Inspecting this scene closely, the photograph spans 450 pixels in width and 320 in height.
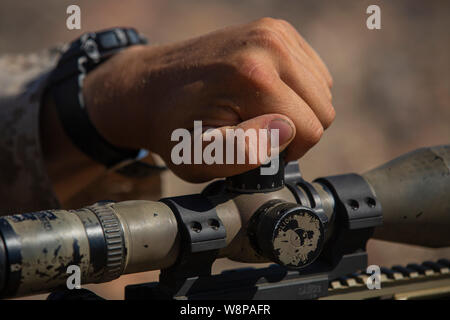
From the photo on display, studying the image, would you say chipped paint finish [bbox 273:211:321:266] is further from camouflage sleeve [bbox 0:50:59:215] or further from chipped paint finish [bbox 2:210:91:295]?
camouflage sleeve [bbox 0:50:59:215]

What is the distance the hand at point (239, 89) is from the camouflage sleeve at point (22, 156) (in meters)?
0.47

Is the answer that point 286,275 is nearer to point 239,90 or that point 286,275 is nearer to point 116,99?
point 239,90

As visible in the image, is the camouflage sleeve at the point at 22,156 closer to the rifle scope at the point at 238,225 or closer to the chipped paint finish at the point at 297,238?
the rifle scope at the point at 238,225

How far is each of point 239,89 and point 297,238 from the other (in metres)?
0.29

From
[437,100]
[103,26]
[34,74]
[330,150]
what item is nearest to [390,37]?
[437,100]

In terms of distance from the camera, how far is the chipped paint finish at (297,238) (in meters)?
1.01

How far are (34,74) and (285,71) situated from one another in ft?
3.44

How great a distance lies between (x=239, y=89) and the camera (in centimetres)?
115

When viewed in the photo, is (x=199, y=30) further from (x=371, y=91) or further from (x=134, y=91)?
(x=134, y=91)

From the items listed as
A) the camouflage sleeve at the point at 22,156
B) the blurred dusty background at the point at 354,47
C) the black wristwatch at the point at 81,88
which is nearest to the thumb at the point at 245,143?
the black wristwatch at the point at 81,88

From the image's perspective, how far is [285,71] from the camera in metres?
1.17

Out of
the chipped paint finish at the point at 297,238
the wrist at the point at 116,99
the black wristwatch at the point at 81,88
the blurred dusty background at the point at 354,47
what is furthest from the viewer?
the blurred dusty background at the point at 354,47

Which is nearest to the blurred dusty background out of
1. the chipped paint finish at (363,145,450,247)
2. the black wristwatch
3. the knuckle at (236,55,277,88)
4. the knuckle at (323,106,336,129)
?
the black wristwatch

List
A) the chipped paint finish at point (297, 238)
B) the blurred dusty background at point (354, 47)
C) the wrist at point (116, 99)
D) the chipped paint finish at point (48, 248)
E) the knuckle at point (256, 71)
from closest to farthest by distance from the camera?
1. the chipped paint finish at point (48, 248)
2. the chipped paint finish at point (297, 238)
3. the knuckle at point (256, 71)
4. the wrist at point (116, 99)
5. the blurred dusty background at point (354, 47)
